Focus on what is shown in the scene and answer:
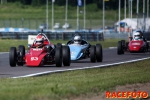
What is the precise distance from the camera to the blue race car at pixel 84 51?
29.8 m

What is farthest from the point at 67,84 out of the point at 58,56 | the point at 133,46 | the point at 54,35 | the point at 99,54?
the point at 54,35

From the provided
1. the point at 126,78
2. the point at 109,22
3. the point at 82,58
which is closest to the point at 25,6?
the point at 109,22

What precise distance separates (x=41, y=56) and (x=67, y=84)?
7.95m

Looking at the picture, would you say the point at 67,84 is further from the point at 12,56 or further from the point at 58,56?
the point at 12,56

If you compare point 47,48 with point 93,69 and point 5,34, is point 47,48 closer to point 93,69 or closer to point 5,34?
point 93,69

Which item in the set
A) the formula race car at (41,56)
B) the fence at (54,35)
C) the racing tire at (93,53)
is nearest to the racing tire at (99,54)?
the racing tire at (93,53)

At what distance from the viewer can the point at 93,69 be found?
82.6 ft

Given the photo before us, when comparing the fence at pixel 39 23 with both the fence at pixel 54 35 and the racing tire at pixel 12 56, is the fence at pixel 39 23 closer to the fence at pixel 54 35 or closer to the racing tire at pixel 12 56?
the fence at pixel 54 35

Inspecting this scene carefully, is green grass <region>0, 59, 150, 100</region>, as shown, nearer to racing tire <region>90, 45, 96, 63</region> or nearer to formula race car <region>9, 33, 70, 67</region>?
formula race car <region>9, 33, 70, 67</region>

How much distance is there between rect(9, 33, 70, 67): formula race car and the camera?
2609cm

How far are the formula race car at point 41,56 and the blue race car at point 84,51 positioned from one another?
2801 millimetres

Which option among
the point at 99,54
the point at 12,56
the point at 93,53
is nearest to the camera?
the point at 12,56

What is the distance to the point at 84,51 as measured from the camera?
30.6 metres

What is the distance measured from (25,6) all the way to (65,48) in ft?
288
